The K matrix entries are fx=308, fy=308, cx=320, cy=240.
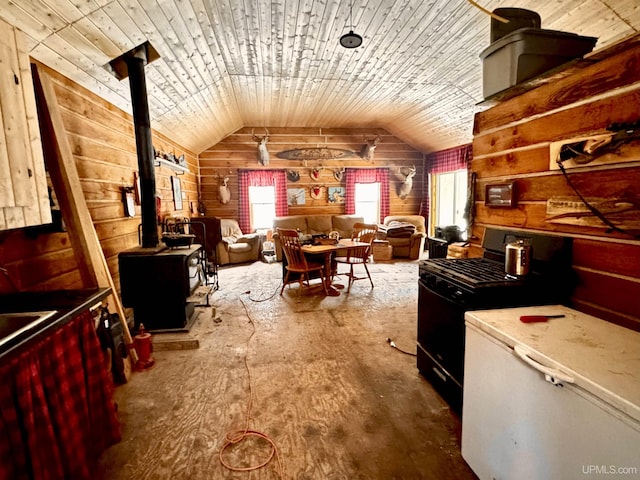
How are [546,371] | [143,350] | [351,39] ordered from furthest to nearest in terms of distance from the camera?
1. [351,39]
2. [143,350]
3. [546,371]

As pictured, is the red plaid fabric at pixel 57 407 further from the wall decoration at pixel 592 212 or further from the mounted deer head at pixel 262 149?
the mounted deer head at pixel 262 149

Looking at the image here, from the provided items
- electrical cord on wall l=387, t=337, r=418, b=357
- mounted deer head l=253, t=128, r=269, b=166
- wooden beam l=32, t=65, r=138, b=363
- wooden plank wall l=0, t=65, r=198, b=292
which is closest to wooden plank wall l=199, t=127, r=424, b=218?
mounted deer head l=253, t=128, r=269, b=166

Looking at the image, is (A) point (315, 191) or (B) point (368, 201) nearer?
(A) point (315, 191)

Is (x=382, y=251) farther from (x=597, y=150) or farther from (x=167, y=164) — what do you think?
(x=597, y=150)

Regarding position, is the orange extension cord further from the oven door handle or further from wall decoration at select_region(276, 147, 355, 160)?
wall decoration at select_region(276, 147, 355, 160)

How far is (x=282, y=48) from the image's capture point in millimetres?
3479

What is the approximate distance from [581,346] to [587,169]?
880 millimetres

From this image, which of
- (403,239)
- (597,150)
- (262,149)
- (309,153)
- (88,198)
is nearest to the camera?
(597,150)

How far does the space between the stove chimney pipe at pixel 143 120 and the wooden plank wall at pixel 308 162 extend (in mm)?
4103

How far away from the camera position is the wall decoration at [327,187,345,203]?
7.30 metres

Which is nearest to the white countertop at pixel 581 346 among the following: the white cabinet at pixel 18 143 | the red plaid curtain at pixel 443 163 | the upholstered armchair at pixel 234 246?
the white cabinet at pixel 18 143

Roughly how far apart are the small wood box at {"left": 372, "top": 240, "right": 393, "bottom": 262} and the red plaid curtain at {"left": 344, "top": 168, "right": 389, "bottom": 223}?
1437mm

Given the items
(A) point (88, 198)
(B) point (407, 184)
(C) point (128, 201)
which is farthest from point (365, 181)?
(A) point (88, 198)

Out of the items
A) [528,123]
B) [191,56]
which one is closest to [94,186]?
[191,56]
